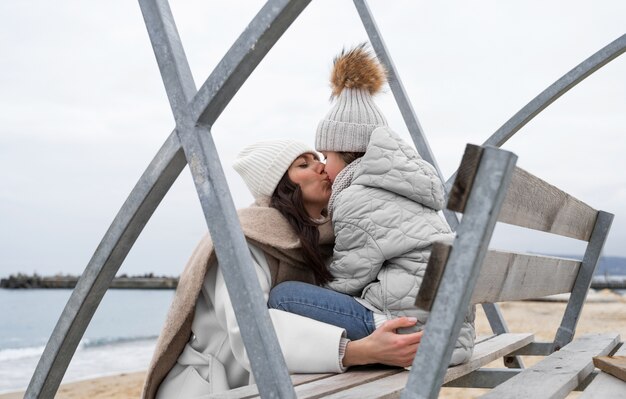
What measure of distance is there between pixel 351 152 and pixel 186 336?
74 cm

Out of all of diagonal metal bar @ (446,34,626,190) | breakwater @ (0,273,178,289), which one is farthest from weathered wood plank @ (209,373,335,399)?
breakwater @ (0,273,178,289)

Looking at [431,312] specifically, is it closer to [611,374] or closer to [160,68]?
[160,68]

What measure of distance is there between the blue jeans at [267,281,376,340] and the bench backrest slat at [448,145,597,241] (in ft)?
1.63

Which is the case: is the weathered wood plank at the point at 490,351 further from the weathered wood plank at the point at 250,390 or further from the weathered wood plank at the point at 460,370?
the weathered wood plank at the point at 250,390

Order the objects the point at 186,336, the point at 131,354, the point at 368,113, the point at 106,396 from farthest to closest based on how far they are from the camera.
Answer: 1. the point at 131,354
2. the point at 106,396
3. the point at 368,113
4. the point at 186,336

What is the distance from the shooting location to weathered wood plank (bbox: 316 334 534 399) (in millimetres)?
1410

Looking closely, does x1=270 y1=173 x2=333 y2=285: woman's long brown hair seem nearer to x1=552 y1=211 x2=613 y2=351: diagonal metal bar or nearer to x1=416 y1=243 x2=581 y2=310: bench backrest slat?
x1=416 y1=243 x2=581 y2=310: bench backrest slat

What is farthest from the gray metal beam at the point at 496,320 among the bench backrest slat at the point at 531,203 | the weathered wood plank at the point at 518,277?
the bench backrest slat at the point at 531,203

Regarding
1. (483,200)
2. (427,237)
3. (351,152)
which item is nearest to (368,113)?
(351,152)

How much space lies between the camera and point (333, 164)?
2119 mm

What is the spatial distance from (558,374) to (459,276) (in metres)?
0.98

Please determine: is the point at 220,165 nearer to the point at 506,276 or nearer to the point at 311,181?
the point at 506,276

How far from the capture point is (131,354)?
44.0 feet

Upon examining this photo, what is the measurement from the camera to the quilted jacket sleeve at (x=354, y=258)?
1.71 m
